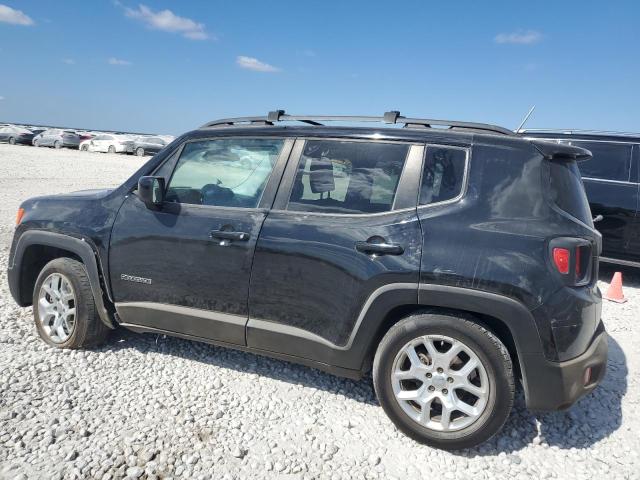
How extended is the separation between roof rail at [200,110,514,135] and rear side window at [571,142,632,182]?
158 inches

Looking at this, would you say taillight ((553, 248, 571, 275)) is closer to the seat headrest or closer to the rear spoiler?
the rear spoiler

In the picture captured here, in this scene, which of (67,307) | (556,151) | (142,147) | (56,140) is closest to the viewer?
(556,151)

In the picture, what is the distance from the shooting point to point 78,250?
3.55 m

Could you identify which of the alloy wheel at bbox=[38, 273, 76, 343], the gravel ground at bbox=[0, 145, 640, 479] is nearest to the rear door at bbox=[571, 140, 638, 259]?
the gravel ground at bbox=[0, 145, 640, 479]

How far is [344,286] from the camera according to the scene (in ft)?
9.22

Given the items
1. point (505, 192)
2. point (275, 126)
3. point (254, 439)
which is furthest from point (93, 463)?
point (505, 192)

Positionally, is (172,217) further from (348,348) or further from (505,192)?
(505,192)

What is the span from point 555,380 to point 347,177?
1.67 meters

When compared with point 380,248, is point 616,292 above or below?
below

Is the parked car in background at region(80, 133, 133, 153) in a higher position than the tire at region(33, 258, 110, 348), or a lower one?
higher

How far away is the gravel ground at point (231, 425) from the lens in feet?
8.36

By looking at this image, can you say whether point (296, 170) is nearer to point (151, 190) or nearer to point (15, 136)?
point (151, 190)

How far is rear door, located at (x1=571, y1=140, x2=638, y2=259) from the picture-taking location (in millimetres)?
6066

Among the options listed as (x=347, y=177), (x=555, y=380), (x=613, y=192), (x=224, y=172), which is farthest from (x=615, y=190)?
(x=224, y=172)
